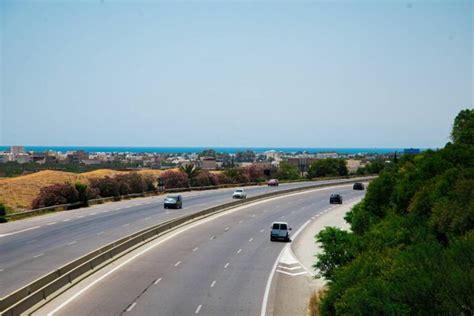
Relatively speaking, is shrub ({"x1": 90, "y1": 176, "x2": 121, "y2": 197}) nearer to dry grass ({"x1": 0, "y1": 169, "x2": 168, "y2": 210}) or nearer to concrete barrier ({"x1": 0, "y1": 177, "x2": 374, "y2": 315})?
dry grass ({"x1": 0, "y1": 169, "x2": 168, "y2": 210})

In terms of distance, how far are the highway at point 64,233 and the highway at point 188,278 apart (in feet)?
10.4

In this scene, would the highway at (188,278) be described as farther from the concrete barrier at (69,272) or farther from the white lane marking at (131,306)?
the concrete barrier at (69,272)

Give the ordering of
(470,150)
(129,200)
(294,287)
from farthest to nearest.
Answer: (129,200) → (470,150) → (294,287)

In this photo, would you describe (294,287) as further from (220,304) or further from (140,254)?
(140,254)

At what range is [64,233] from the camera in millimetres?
45406

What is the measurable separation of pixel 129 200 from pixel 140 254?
126ft

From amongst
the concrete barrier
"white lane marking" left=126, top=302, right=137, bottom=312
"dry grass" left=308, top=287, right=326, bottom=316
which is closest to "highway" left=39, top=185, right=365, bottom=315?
"white lane marking" left=126, top=302, right=137, bottom=312

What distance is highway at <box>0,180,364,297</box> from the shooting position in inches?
1264

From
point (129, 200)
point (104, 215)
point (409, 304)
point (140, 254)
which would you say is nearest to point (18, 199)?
point (129, 200)

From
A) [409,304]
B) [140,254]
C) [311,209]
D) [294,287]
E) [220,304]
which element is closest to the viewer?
[409,304]

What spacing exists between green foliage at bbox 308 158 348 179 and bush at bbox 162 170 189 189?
2145 inches

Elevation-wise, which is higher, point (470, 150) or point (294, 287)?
point (470, 150)

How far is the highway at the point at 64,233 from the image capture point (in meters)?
32.1

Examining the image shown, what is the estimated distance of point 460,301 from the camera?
16.4 m
